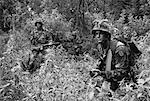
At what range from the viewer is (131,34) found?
848 cm

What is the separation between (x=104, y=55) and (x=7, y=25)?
9.53 m

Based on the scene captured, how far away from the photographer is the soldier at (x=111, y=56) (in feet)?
11.2

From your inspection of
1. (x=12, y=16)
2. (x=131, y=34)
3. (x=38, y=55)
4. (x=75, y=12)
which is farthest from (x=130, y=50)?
(x=12, y=16)

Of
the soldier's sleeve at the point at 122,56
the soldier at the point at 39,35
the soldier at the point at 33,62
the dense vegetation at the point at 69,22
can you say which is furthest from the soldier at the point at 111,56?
the soldier at the point at 39,35

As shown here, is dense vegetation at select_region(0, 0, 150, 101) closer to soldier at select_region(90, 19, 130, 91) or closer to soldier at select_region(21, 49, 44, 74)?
soldier at select_region(21, 49, 44, 74)

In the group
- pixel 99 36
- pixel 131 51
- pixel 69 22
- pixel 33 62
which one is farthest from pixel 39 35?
pixel 131 51

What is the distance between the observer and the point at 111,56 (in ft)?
11.7

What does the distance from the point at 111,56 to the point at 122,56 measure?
182 mm

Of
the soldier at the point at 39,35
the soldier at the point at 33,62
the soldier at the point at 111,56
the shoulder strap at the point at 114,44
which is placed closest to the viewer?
the soldier at the point at 111,56

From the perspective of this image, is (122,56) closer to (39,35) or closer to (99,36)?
(99,36)

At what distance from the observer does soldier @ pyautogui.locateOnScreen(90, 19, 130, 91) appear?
11.2 feet

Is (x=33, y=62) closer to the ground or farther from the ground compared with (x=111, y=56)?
closer to the ground

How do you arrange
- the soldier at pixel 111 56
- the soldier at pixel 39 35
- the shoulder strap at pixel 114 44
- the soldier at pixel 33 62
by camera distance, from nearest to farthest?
1. the soldier at pixel 111 56
2. the shoulder strap at pixel 114 44
3. the soldier at pixel 33 62
4. the soldier at pixel 39 35

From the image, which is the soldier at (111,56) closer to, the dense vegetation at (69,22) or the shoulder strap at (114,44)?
the shoulder strap at (114,44)
